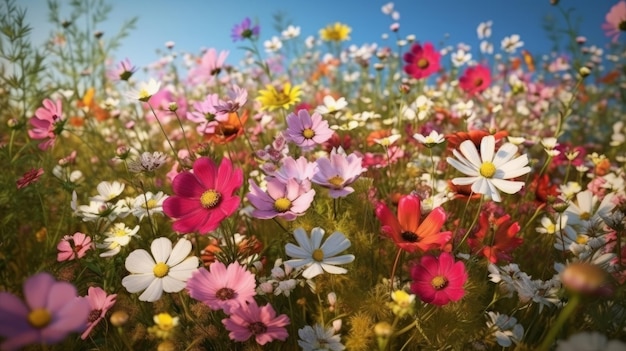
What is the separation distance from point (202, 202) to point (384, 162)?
28.0 inches

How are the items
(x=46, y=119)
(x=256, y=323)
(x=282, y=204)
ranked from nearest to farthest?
(x=256, y=323), (x=282, y=204), (x=46, y=119)

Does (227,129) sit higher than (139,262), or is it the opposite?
(227,129)

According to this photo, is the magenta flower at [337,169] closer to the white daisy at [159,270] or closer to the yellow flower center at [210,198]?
the yellow flower center at [210,198]

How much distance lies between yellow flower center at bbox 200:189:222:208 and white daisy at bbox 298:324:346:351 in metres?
→ 0.30

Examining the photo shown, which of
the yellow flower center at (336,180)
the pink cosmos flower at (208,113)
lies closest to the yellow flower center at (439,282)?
the yellow flower center at (336,180)

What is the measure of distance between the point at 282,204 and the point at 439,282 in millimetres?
332

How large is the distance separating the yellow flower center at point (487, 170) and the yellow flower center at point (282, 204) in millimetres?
406

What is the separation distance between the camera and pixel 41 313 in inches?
18.7

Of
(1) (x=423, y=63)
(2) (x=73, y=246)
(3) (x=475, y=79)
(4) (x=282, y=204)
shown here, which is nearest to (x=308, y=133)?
(4) (x=282, y=204)

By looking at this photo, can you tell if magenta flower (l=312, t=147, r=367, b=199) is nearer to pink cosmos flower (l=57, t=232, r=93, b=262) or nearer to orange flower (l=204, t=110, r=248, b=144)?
orange flower (l=204, t=110, r=248, b=144)

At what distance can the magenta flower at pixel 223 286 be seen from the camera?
27.0 inches

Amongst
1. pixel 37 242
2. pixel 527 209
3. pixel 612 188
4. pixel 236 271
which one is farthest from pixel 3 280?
pixel 612 188

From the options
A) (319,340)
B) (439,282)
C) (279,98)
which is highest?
(279,98)

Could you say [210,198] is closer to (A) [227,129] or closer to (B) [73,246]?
(B) [73,246]
